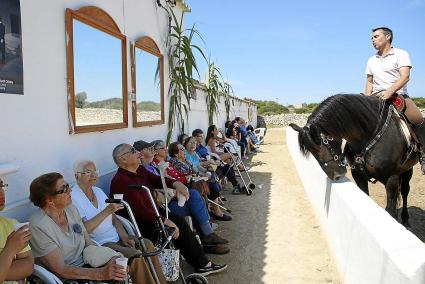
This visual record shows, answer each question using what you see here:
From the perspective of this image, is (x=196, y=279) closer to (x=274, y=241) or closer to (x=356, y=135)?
(x=274, y=241)

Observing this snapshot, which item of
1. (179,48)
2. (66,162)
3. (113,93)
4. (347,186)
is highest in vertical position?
(179,48)

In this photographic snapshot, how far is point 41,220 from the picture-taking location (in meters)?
A: 2.07

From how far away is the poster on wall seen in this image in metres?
2.21

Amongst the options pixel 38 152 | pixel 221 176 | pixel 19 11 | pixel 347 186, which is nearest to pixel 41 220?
pixel 38 152

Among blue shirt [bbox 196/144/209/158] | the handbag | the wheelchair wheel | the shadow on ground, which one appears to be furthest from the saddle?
blue shirt [bbox 196/144/209/158]

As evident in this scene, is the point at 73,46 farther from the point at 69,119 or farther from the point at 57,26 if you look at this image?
the point at 69,119

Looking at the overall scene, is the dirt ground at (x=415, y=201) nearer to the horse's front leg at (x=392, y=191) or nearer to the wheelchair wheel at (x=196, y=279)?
the horse's front leg at (x=392, y=191)

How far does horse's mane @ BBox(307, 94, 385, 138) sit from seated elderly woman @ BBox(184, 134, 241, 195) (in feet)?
6.53

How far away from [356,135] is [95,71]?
2.54m

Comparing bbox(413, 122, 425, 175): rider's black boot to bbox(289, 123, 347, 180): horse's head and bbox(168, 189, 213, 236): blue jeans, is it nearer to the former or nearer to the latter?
bbox(289, 123, 347, 180): horse's head

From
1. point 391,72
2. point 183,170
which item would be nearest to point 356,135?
point 391,72

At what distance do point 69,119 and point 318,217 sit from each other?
10.5 feet

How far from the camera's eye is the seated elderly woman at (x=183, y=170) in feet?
14.0

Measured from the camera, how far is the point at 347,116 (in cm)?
336
